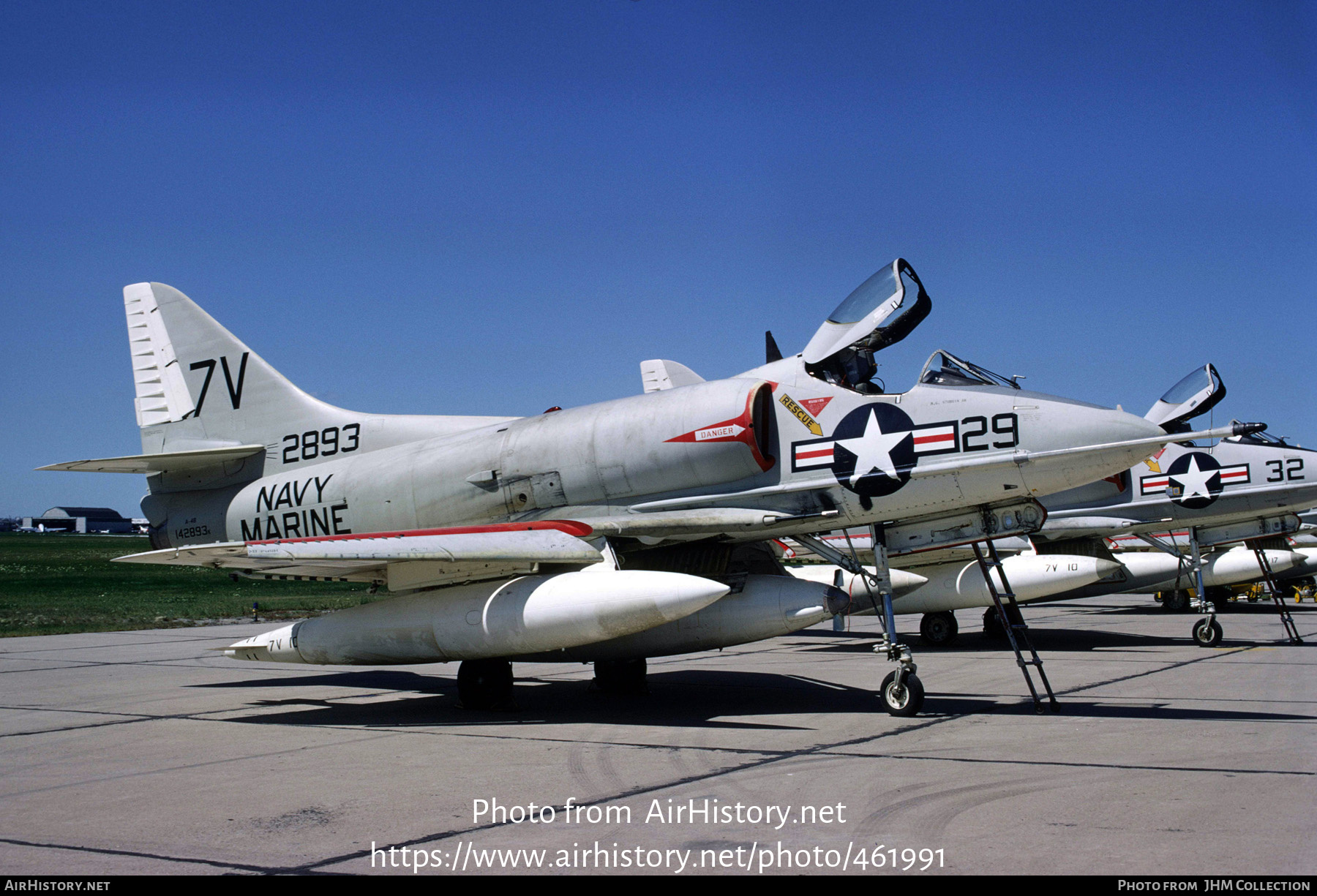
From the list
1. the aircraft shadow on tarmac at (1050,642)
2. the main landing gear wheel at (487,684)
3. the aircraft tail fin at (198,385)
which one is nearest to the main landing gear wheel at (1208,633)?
the aircraft shadow on tarmac at (1050,642)

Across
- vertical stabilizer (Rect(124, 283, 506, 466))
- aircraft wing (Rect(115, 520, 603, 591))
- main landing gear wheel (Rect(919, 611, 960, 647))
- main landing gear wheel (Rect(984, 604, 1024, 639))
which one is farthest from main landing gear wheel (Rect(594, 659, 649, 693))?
main landing gear wheel (Rect(984, 604, 1024, 639))

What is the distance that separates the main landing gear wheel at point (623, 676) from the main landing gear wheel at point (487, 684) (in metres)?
1.16

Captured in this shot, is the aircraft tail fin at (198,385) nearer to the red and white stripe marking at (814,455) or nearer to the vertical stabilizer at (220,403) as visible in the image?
the vertical stabilizer at (220,403)

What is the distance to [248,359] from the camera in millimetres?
13008

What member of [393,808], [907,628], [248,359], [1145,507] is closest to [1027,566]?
[1145,507]

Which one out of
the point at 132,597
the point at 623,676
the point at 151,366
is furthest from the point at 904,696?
the point at 132,597

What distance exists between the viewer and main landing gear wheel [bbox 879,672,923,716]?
30.3 ft

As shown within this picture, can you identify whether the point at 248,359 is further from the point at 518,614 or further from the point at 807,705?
the point at 807,705

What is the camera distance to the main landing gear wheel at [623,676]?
1124 centimetres

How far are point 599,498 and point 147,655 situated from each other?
950cm

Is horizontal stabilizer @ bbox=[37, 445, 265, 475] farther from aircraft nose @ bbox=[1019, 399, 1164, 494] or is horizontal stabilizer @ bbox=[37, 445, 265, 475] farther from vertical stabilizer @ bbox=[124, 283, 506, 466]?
aircraft nose @ bbox=[1019, 399, 1164, 494]

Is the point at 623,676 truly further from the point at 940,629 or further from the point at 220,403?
the point at 940,629

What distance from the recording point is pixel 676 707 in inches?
412

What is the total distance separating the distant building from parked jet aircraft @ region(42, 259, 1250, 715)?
19083 cm
